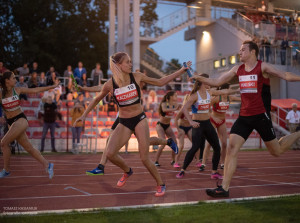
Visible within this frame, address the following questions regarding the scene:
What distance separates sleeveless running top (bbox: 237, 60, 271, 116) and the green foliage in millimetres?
27414

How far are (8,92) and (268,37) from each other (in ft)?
73.6

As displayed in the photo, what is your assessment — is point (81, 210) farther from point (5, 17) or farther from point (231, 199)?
point (5, 17)

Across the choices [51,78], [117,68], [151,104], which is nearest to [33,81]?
[51,78]

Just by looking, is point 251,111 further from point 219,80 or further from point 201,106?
point 201,106

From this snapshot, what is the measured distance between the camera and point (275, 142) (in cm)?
602

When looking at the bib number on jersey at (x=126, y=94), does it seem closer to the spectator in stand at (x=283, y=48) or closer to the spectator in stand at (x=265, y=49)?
the spectator in stand at (x=265, y=49)

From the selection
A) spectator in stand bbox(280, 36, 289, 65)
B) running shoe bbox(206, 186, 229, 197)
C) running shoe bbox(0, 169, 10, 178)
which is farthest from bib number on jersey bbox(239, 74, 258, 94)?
spectator in stand bbox(280, 36, 289, 65)

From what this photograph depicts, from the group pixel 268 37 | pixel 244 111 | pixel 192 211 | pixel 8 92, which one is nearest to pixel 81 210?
pixel 192 211

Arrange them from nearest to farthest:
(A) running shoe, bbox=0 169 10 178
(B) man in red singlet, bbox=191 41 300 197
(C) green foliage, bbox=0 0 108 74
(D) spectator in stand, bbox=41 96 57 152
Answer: (B) man in red singlet, bbox=191 41 300 197 → (A) running shoe, bbox=0 169 10 178 → (D) spectator in stand, bbox=41 96 57 152 → (C) green foliage, bbox=0 0 108 74

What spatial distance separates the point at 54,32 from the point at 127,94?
3203 centimetres

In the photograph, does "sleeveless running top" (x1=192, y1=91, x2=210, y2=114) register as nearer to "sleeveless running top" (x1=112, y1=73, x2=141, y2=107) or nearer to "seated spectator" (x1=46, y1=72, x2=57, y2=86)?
"sleeveless running top" (x1=112, y1=73, x2=141, y2=107)

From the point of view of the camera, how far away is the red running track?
228 inches

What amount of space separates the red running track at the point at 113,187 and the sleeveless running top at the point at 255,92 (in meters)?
1.51

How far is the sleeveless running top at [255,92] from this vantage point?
5.91 metres
